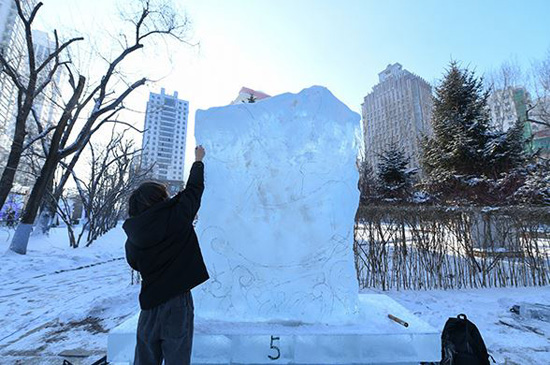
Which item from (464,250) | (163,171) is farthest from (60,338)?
(163,171)

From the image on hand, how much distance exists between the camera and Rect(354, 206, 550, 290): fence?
599 centimetres

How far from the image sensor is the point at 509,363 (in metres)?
3.05

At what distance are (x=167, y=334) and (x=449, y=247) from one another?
6397mm

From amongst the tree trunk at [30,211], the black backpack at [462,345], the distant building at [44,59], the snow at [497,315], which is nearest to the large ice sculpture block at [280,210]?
the black backpack at [462,345]

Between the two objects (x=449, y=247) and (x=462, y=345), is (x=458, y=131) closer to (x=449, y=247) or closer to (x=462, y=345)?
(x=449, y=247)

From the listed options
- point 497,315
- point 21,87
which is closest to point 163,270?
point 497,315

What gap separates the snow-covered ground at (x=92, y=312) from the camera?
3273 millimetres

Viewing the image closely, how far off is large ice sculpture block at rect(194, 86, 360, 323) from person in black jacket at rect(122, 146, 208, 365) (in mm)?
979

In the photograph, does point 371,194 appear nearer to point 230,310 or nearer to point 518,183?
point 518,183

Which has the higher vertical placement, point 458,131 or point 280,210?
point 458,131

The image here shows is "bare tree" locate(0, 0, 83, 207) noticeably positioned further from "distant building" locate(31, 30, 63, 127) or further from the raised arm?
the raised arm

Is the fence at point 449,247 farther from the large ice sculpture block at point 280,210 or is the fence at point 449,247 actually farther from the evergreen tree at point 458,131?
the evergreen tree at point 458,131

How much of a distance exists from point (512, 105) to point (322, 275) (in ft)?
67.1

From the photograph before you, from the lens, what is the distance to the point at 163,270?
1784 millimetres
